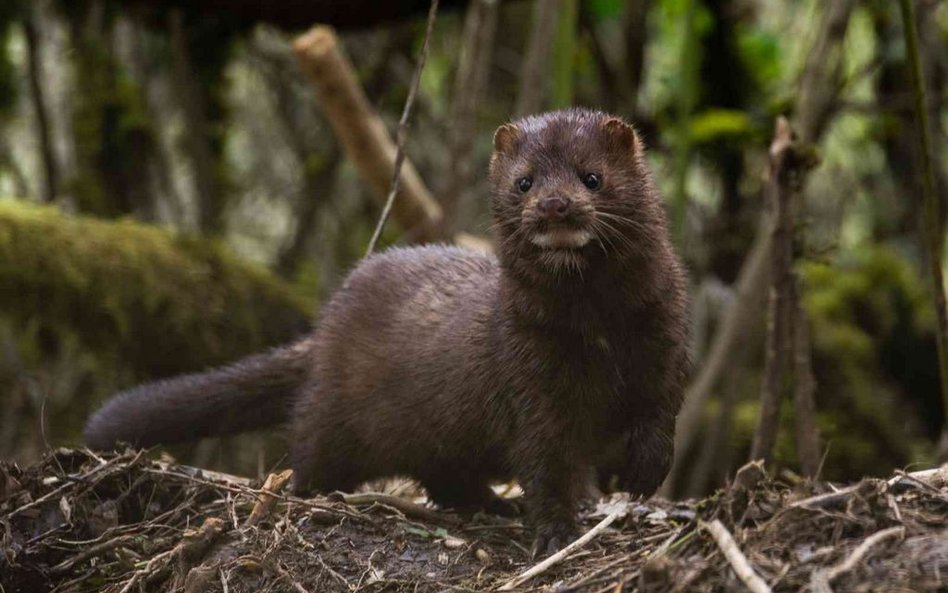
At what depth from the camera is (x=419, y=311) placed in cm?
530

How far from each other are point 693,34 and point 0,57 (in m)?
4.99

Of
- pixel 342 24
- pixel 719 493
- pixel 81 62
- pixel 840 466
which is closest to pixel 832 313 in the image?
pixel 840 466

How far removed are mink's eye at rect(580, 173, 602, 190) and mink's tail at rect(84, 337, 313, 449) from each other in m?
1.69

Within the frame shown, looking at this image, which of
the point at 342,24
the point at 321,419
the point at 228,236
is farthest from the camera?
the point at 228,236

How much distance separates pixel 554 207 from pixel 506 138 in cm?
60

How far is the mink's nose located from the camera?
4.23 meters

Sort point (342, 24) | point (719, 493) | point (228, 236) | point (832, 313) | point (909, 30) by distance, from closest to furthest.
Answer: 1. point (719, 493)
2. point (909, 30)
3. point (342, 24)
4. point (832, 313)
5. point (228, 236)

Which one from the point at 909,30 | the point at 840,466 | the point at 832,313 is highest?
the point at 909,30

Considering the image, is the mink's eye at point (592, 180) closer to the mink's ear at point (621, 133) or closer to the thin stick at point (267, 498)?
the mink's ear at point (621, 133)

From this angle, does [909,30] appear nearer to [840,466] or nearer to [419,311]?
[419,311]

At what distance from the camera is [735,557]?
3.30 metres

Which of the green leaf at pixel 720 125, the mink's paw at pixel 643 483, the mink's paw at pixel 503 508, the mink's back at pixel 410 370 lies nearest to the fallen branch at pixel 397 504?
the mink's back at pixel 410 370

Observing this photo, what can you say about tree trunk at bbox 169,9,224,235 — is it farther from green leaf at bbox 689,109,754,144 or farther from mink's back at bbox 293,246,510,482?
mink's back at bbox 293,246,510,482

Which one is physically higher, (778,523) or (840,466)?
(778,523)
